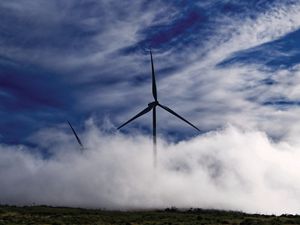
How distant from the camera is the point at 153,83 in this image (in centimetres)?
19088

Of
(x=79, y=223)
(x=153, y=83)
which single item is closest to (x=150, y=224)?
(x=79, y=223)

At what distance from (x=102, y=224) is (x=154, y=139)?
8215cm

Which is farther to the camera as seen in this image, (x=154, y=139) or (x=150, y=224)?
(x=154, y=139)

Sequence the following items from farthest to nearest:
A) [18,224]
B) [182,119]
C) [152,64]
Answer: [152,64] < [182,119] < [18,224]

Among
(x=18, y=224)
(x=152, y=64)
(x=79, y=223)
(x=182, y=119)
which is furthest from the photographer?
(x=152, y=64)

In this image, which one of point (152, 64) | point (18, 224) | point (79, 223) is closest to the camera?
point (18, 224)

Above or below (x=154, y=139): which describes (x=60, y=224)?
below

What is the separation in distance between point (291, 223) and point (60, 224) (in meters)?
57.9

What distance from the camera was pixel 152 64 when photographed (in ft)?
633

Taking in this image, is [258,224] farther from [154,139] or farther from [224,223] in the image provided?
[154,139]

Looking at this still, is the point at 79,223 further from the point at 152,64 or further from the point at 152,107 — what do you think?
the point at 152,64

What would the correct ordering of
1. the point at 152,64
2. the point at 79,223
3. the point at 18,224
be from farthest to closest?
the point at 152,64, the point at 79,223, the point at 18,224

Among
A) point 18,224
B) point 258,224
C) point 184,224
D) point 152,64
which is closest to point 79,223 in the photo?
point 18,224

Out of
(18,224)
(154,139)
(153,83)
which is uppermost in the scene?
(153,83)
